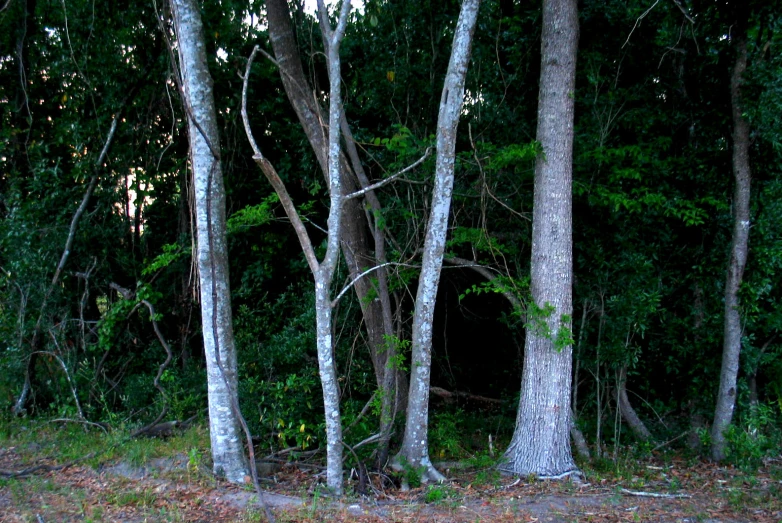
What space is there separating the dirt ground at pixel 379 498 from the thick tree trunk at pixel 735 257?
2.47 ft

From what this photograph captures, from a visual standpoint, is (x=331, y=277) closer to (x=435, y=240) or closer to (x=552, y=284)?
(x=435, y=240)

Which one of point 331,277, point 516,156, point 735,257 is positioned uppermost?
point 516,156

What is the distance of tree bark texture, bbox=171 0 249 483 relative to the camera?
6945mm

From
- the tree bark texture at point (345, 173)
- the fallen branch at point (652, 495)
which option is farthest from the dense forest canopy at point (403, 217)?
the fallen branch at point (652, 495)

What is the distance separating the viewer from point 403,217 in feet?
28.9

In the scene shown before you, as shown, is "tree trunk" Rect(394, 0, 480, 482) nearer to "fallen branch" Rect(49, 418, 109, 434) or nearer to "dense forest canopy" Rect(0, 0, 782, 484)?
"dense forest canopy" Rect(0, 0, 782, 484)

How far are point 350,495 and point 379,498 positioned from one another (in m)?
0.34

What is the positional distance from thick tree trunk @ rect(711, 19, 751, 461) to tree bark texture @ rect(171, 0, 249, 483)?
6066 millimetres

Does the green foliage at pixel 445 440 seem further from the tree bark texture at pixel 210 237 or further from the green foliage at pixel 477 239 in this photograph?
the tree bark texture at pixel 210 237

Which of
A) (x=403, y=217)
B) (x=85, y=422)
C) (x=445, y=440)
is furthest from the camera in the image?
(x=85, y=422)

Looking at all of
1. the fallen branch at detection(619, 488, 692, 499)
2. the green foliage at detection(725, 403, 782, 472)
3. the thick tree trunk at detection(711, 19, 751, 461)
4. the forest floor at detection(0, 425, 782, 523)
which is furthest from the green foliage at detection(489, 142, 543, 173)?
the green foliage at detection(725, 403, 782, 472)

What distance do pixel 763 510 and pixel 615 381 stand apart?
9.38ft

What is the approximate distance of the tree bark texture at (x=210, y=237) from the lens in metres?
6.95

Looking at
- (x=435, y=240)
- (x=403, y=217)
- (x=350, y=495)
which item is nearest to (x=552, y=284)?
(x=435, y=240)
